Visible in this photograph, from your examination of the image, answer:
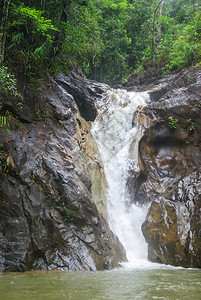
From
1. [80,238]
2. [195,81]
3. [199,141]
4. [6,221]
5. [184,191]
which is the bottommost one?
[80,238]

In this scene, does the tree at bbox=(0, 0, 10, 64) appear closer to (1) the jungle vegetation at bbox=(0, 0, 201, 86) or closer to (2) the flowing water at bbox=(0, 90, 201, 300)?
(1) the jungle vegetation at bbox=(0, 0, 201, 86)

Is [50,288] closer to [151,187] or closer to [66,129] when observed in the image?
[66,129]

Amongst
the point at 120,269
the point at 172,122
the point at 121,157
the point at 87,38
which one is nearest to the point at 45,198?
the point at 120,269

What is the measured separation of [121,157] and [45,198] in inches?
234

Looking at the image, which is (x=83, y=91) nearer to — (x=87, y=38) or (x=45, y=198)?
(x=87, y=38)

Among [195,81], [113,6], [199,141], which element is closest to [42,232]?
[199,141]

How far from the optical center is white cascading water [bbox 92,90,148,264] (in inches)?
383

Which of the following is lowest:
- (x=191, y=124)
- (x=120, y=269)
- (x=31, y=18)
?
(x=120, y=269)

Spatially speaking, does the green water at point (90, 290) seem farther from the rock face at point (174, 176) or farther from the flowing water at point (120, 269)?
the rock face at point (174, 176)

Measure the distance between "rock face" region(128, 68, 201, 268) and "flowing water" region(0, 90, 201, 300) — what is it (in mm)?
587

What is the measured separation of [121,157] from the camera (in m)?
12.2

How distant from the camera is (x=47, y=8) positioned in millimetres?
9414

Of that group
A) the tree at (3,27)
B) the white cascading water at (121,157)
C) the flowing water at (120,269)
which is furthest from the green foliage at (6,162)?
the white cascading water at (121,157)

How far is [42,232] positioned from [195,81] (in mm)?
9652
